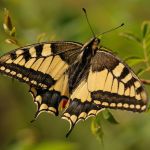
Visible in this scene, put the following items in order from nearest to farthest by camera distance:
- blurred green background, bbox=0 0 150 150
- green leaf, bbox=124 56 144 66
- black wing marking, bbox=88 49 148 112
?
black wing marking, bbox=88 49 148 112 < green leaf, bbox=124 56 144 66 < blurred green background, bbox=0 0 150 150

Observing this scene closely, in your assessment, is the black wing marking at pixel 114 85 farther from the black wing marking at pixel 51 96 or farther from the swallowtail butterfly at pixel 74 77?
the black wing marking at pixel 51 96

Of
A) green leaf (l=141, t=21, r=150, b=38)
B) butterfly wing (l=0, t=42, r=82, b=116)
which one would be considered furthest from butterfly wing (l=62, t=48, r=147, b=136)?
green leaf (l=141, t=21, r=150, b=38)

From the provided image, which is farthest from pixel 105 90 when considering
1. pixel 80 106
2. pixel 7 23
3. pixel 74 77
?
pixel 7 23

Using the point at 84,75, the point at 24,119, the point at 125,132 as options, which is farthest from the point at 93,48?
the point at 24,119

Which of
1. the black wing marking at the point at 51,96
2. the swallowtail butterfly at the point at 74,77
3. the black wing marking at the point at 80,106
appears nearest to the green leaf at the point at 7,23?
the swallowtail butterfly at the point at 74,77

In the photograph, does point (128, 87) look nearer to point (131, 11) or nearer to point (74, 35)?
point (74, 35)

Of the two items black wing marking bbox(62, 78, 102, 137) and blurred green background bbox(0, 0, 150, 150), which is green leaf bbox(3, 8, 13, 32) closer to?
blurred green background bbox(0, 0, 150, 150)

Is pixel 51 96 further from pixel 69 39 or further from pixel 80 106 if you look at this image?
pixel 69 39
